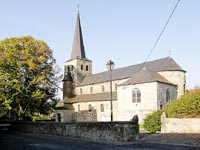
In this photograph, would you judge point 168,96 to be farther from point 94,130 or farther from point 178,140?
point 178,140

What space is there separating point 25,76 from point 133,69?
2272 cm

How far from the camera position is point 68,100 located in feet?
191

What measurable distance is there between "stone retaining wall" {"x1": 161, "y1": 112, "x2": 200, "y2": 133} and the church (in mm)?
5990

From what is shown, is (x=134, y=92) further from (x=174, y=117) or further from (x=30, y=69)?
(x=174, y=117)

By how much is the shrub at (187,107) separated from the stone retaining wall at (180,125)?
122 centimetres

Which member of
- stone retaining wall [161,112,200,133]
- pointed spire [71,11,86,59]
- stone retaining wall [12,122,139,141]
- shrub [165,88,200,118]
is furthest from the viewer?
pointed spire [71,11,86,59]

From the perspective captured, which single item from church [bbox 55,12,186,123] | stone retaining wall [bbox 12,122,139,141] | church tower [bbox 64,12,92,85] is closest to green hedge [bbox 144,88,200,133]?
church [bbox 55,12,186,123]

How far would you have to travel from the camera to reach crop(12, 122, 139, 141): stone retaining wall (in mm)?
15438

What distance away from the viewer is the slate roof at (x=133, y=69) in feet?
146

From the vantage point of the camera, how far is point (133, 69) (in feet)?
172

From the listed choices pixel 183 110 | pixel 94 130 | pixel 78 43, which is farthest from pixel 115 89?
pixel 94 130

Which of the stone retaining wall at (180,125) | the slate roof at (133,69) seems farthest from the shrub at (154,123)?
the slate roof at (133,69)

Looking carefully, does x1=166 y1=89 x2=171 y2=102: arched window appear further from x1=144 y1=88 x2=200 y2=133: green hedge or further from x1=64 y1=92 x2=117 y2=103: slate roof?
x1=144 y1=88 x2=200 y2=133: green hedge

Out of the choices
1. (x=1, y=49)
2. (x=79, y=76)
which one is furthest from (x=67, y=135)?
(x=79, y=76)
